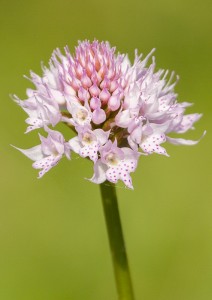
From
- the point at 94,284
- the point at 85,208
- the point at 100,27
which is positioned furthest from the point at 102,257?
the point at 100,27

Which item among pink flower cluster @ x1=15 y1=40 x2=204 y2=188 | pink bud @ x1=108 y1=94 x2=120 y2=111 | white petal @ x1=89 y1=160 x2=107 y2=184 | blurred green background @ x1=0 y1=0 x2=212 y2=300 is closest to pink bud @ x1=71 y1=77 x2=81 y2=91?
pink flower cluster @ x1=15 y1=40 x2=204 y2=188

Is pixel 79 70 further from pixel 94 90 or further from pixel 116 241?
pixel 116 241

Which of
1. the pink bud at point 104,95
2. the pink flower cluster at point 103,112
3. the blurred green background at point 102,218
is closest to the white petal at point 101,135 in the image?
the pink flower cluster at point 103,112

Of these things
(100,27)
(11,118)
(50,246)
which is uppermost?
(100,27)

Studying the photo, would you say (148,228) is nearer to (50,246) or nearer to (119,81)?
(50,246)

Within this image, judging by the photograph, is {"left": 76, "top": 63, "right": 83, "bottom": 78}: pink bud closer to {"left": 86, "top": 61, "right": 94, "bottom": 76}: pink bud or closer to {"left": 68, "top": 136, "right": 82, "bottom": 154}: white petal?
{"left": 86, "top": 61, "right": 94, "bottom": 76}: pink bud

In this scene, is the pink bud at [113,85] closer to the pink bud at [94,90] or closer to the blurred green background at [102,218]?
the pink bud at [94,90]
